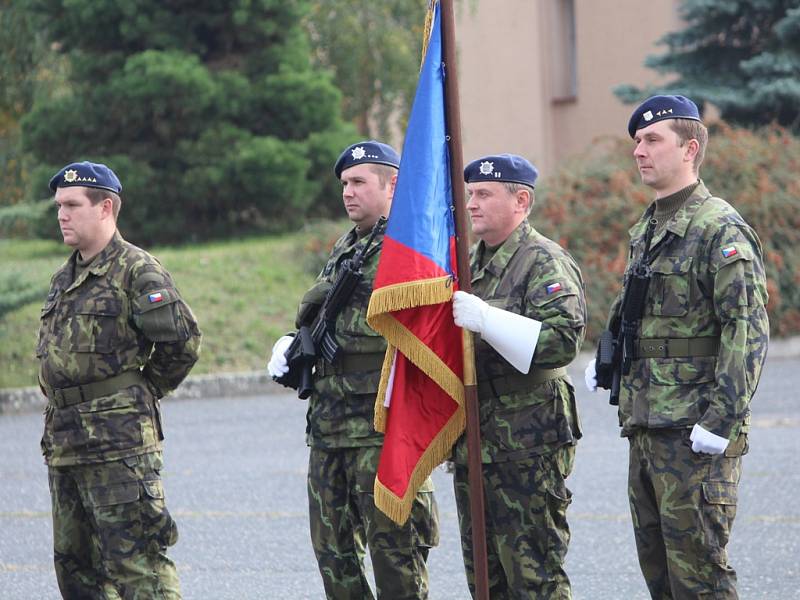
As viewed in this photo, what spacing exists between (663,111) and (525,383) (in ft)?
3.89

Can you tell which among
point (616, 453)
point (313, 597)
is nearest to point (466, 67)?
point (616, 453)

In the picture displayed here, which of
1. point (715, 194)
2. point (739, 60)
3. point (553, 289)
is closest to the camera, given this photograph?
point (553, 289)

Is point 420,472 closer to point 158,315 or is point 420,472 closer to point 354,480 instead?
point 354,480

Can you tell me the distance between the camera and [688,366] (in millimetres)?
5055

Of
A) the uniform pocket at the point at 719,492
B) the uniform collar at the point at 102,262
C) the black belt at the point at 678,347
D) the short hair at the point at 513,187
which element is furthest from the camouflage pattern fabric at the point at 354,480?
the uniform pocket at the point at 719,492

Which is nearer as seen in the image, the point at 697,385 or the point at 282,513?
the point at 697,385

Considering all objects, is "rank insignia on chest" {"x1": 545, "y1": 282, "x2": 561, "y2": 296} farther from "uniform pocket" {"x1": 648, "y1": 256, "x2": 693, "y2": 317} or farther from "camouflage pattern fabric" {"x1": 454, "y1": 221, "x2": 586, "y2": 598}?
"uniform pocket" {"x1": 648, "y1": 256, "x2": 693, "y2": 317}

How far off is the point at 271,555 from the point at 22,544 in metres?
A: 1.58

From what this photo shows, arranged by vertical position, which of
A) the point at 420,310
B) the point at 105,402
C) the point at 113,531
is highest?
the point at 420,310

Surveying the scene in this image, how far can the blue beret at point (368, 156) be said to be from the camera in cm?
579

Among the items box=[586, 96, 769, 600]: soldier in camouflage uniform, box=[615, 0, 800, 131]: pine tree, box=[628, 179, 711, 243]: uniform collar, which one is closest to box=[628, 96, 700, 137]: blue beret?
box=[586, 96, 769, 600]: soldier in camouflage uniform

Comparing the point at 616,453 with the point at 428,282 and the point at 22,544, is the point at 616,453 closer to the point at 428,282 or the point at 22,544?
the point at 22,544

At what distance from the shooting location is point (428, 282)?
5.16 metres

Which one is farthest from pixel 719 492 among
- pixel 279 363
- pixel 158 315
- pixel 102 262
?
pixel 102 262
